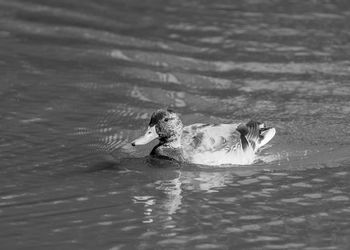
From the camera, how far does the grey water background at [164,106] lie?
456 inches

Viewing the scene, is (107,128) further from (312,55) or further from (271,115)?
(312,55)

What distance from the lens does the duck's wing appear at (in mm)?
14359

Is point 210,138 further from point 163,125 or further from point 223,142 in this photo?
point 163,125

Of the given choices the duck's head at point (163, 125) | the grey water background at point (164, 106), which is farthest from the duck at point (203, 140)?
the grey water background at point (164, 106)

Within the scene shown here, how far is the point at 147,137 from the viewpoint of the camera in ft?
46.4

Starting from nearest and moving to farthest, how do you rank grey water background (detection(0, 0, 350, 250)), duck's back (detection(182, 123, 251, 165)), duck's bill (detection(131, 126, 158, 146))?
grey water background (detection(0, 0, 350, 250)), duck's bill (detection(131, 126, 158, 146)), duck's back (detection(182, 123, 251, 165))

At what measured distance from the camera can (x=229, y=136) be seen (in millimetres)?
14516

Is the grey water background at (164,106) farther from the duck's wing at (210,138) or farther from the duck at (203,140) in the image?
the duck's wing at (210,138)

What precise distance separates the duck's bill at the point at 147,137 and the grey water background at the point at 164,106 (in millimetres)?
414

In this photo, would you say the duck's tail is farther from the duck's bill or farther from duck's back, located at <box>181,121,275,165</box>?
the duck's bill

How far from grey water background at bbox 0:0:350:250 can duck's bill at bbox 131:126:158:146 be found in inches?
16.3

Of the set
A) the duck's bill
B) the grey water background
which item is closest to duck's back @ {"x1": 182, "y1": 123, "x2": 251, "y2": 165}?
the grey water background

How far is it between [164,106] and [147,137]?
2.19 m

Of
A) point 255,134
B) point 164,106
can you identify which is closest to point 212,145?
point 255,134
